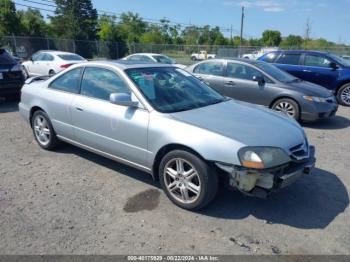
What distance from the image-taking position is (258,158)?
10.4 feet

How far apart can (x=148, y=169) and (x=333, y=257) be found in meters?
2.15

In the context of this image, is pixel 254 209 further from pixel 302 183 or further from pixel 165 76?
pixel 165 76

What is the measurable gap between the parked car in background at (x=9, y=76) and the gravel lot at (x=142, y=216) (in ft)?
15.2

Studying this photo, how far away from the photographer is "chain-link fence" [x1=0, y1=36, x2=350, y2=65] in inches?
1027

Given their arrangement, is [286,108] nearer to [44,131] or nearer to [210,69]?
[210,69]

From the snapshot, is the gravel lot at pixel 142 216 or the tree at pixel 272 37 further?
the tree at pixel 272 37

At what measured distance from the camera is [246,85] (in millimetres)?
7965

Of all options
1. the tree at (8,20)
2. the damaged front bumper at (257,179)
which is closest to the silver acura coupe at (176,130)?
the damaged front bumper at (257,179)

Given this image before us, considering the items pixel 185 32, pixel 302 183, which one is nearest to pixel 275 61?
pixel 302 183

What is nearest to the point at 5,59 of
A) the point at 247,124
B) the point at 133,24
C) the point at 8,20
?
the point at 247,124

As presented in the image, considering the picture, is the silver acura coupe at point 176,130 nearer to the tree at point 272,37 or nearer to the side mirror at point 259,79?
the side mirror at point 259,79

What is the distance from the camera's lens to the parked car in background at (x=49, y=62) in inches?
548

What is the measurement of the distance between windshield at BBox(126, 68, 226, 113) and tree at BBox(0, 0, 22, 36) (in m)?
39.2

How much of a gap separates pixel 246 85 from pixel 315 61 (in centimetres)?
403
